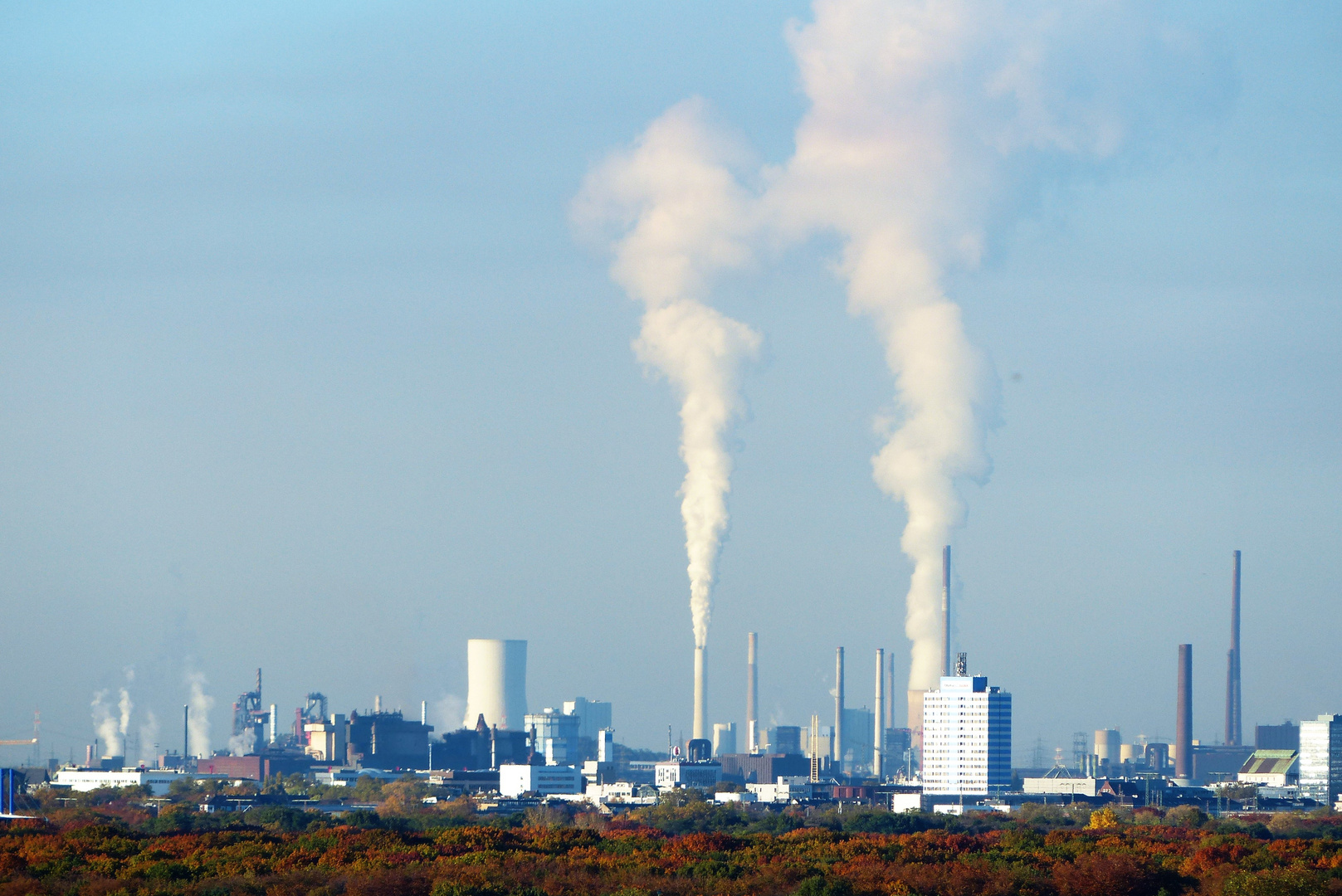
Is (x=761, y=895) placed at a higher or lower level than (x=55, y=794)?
higher

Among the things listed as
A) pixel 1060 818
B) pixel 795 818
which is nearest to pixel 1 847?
pixel 795 818

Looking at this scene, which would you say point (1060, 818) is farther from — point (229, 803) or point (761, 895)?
point (761, 895)

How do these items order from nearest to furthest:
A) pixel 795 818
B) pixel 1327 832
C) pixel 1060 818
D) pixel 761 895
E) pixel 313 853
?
pixel 761 895 < pixel 313 853 < pixel 1327 832 < pixel 795 818 < pixel 1060 818

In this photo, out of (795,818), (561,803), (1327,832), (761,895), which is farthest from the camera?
(561,803)

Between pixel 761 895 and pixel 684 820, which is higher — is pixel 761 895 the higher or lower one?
the higher one

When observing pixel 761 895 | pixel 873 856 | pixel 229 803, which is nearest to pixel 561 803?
pixel 229 803

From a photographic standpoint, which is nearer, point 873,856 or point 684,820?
point 873,856

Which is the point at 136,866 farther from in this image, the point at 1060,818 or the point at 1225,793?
the point at 1225,793
